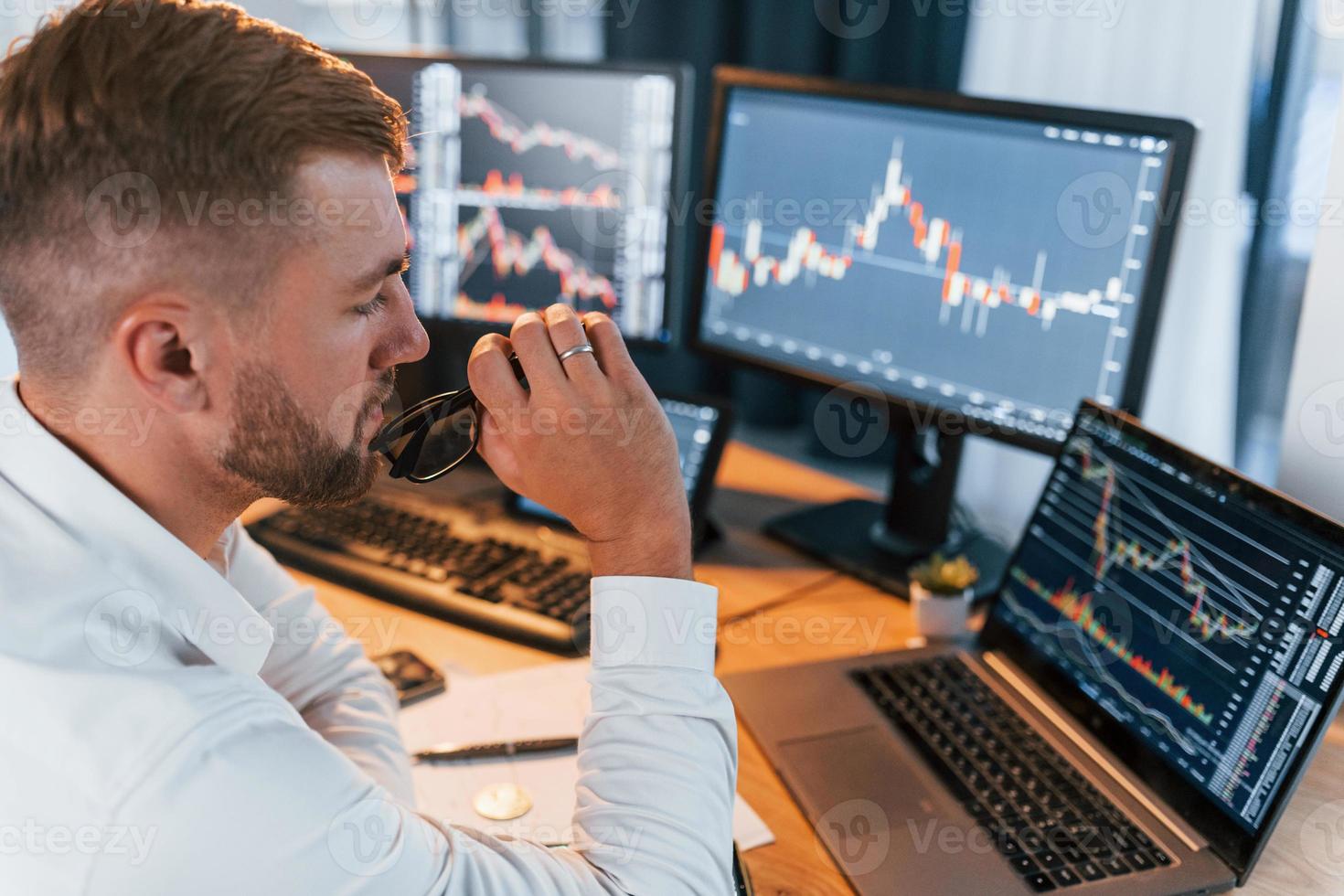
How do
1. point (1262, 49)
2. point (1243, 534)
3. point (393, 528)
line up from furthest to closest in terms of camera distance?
point (1262, 49) → point (393, 528) → point (1243, 534)

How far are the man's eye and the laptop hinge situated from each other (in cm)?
68

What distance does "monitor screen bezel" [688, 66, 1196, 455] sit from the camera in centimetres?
Result: 117

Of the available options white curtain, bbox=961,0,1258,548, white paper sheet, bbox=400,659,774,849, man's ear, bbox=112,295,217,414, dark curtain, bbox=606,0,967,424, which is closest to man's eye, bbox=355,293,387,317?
man's ear, bbox=112,295,217,414

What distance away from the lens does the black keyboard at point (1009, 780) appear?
0.87 m

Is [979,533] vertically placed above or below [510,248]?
below

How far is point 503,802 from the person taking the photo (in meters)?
0.95

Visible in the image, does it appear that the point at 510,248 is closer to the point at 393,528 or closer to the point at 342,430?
the point at 393,528

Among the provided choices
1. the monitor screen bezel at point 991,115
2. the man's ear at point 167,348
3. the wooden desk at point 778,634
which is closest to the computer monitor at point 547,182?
the monitor screen bezel at point 991,115

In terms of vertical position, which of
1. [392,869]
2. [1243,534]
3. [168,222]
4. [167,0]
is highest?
[167,0]

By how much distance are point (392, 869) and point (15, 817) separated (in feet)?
0.69

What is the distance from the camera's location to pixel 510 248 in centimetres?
157

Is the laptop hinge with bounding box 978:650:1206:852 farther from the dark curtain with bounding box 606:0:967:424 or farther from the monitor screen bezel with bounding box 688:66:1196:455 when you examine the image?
the dark curtain with bounding box 606:0:967:424

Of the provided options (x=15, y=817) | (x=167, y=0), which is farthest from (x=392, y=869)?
(x=167, y=0)

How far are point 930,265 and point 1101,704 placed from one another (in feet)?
1.81
